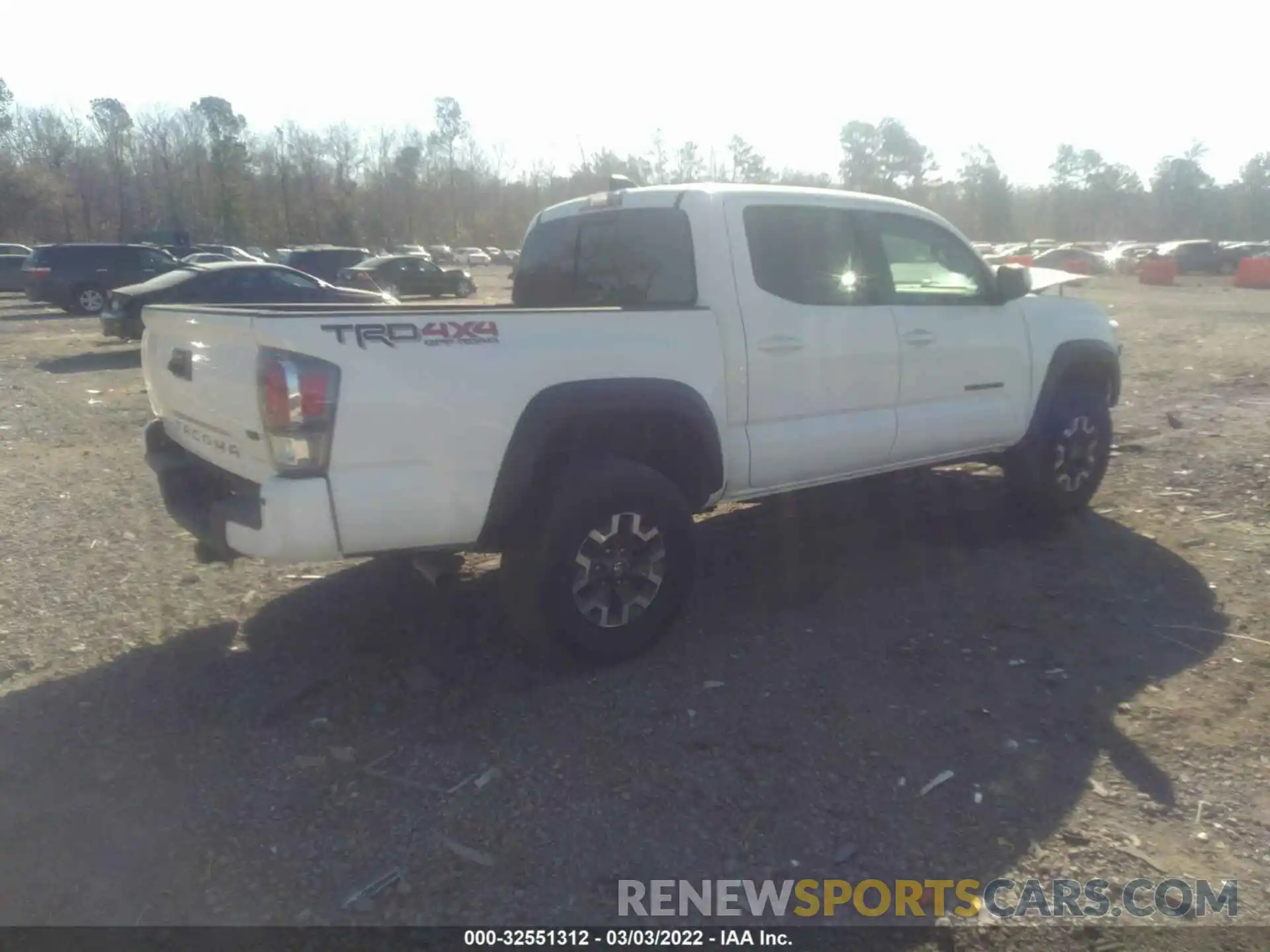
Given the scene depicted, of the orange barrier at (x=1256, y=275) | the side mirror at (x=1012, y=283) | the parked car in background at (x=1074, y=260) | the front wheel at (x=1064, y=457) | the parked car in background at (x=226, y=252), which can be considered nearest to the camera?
the side mirror at (x=1012, y=283)

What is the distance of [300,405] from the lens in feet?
12.2

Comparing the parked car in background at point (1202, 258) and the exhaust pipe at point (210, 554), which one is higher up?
the parked car in background at point (1202, 258)

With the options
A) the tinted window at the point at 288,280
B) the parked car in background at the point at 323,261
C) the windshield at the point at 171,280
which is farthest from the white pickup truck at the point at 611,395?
the parked car in background at the point at 323,261

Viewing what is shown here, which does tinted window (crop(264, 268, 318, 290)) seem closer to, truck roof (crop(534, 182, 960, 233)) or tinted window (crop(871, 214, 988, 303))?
truck roof (crop(534, 182, 960, 233))

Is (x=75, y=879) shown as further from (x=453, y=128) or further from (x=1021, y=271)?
(x=453, y=128)

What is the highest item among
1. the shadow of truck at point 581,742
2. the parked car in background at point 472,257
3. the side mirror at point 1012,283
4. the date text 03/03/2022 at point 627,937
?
the parked car in background at point 472,257

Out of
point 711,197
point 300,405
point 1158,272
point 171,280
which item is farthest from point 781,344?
point 1158,272

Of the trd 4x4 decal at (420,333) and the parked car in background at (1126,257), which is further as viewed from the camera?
the parked car in background at (1126,257)

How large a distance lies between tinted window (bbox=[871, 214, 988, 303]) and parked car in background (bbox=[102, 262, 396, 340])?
37.5ft

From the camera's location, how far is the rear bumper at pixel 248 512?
377 cm

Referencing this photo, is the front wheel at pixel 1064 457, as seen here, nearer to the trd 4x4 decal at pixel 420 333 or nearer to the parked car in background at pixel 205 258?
the trd 4x4 decal at pixel 420 333

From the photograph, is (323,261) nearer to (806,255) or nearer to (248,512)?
(806,255)

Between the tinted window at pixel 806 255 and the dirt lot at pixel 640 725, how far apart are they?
5.00 feet

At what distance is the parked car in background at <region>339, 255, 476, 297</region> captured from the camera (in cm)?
2762
